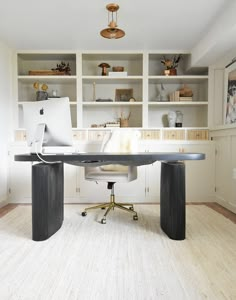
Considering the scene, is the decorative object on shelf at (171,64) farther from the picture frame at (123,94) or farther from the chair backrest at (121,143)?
the chair backrest at (121,143)

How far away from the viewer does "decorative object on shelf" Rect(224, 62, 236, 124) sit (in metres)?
3.27

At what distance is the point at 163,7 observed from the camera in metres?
2.47

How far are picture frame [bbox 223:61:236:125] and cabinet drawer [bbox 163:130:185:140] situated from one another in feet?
2.06

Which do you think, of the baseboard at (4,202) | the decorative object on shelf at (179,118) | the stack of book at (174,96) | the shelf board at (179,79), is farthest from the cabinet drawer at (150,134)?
the baseboard at (4,202)

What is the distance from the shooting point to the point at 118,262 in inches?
66.7

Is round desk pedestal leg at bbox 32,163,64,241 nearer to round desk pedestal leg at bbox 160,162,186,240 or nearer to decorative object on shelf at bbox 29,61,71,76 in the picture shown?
round desk pedestal leg at bbox 160,162,186,240

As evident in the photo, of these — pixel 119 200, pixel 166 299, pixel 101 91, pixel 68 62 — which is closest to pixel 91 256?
pixel 166 299

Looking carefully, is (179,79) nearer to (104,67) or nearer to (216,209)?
(104,67)

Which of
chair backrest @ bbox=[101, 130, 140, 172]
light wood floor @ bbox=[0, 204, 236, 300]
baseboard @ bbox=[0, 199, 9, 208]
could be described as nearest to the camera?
light wood floor @ bbox=[0, 204, 236, 300]

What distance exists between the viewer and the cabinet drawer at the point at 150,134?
3.64 meters

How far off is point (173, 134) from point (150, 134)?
335 mm

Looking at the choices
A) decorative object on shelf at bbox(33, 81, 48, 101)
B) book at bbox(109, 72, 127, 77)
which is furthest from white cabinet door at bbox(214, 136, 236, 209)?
decorative object on shelf at bbox(33, 81, 48, 101)

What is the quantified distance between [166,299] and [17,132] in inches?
121

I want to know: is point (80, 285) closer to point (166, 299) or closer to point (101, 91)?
point (166, 299)
